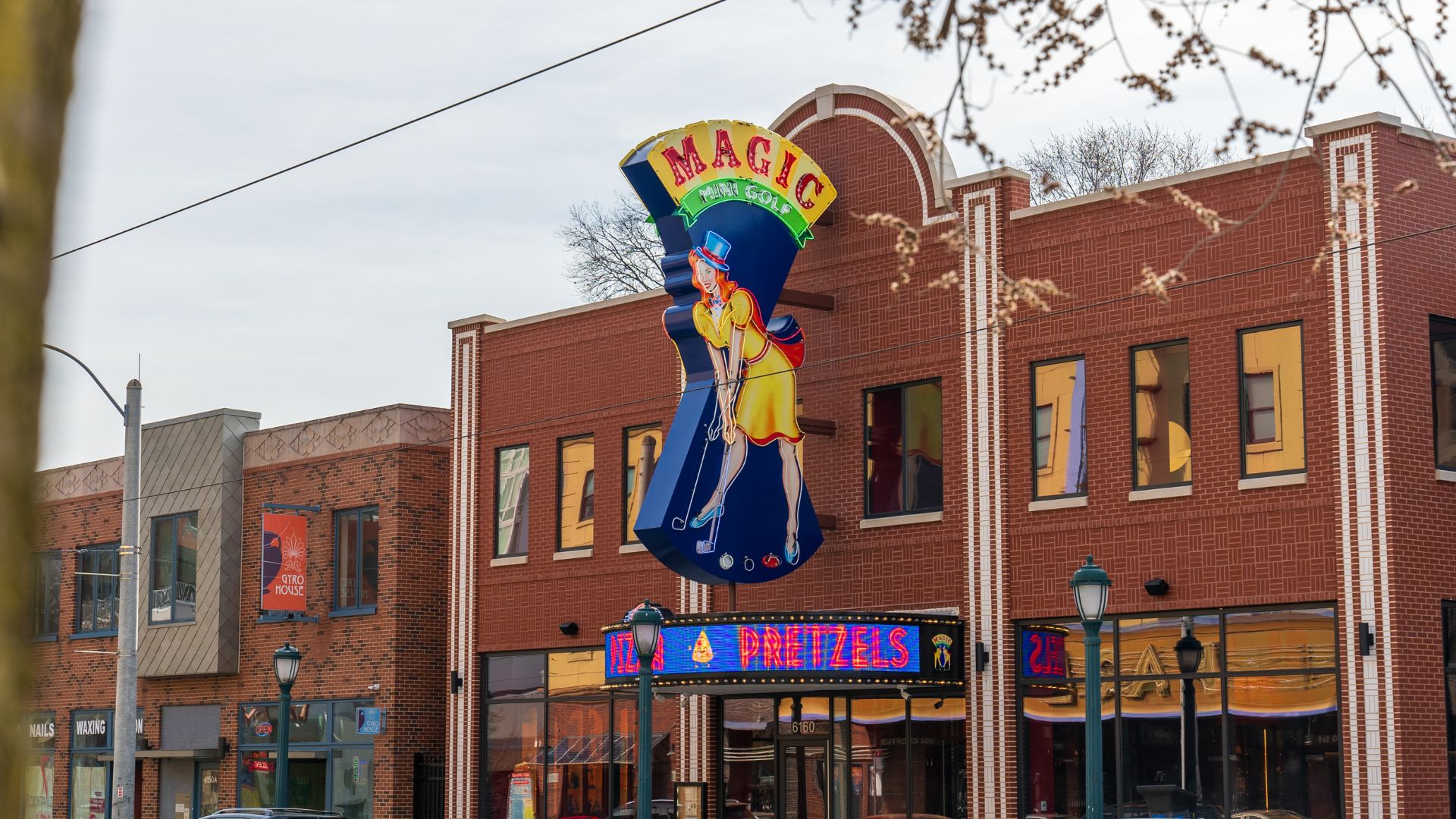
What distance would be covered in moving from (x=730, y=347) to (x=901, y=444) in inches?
112

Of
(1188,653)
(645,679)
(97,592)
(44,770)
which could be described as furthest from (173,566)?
(1188,653)

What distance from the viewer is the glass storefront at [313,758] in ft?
115

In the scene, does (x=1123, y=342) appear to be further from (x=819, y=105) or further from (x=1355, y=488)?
(x=819, y=105)

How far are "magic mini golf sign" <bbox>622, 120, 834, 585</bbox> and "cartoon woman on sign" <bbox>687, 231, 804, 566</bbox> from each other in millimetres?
15

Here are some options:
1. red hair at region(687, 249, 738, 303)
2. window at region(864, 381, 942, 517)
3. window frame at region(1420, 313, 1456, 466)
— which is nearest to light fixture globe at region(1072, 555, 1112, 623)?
window frame at region(1420, 313, 1456, 466)

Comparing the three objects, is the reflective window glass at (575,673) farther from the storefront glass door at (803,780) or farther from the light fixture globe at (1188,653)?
the light fixture globe at (1188,653)

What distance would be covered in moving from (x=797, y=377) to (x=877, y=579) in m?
3.38

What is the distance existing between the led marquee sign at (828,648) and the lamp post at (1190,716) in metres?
3.34

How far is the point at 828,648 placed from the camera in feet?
80.6

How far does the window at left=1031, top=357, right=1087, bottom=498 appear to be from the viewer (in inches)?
970

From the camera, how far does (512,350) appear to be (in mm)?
32719

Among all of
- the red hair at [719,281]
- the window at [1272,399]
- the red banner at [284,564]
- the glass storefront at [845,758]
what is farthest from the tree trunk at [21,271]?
the red banner at [284,564]

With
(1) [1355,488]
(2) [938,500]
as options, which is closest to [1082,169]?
(2) [938,500]

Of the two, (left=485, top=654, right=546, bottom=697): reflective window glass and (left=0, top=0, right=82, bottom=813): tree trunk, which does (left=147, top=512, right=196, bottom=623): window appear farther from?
(left=0, top=0, right=82, bottom=813): tree trunk
